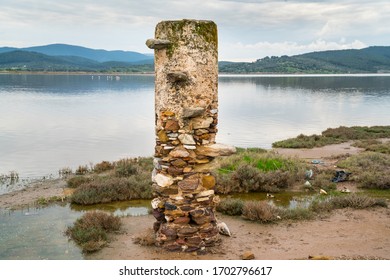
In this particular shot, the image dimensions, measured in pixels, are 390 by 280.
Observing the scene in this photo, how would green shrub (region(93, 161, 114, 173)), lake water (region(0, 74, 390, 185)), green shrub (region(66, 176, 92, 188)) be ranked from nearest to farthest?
1. green shrub (region(66, 176, 92, 188))
2. green shrub (region(93, 161, 114, 173))
3. lake water (region(0, 74, 390, 185))

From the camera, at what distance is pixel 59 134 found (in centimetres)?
3228

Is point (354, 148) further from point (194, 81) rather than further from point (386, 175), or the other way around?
point (194, 81)

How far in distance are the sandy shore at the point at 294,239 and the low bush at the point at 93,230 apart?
216mm

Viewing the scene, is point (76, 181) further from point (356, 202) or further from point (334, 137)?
point (334, 137)

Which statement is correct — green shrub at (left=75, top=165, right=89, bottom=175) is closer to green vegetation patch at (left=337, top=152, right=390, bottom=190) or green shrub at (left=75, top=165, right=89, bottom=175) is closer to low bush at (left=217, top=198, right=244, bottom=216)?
low bush at (left=217, top=198, right=244, bottom=216)

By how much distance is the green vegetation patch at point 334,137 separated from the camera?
83.5 feet

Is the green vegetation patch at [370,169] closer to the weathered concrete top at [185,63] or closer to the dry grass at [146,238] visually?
the dry grass at [146,238]

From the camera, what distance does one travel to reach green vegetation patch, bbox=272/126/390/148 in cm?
2545

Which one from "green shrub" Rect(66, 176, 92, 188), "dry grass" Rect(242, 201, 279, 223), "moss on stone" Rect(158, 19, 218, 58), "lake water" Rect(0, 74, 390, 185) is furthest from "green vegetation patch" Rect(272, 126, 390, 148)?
"moss on stone" Rect(158, 19, 218, 58)

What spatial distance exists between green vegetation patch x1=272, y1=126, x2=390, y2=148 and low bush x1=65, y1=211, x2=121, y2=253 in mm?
16455

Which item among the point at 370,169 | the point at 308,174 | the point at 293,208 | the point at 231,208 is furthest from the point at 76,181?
the point at 370,169

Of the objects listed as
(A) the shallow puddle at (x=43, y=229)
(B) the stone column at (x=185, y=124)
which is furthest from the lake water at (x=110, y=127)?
(B) the stone column at (x=185, y=124)

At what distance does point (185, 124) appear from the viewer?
8.64 metres

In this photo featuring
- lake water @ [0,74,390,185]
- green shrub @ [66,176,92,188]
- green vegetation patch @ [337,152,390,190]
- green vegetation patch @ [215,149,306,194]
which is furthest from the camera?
lake water @ [0,74,390,185]
